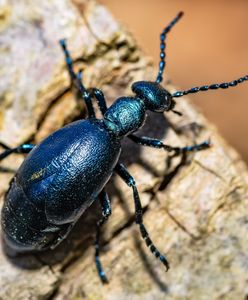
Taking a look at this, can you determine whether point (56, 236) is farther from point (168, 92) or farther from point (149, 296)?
point (168, 92)

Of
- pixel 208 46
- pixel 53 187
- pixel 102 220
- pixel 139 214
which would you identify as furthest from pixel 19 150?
pixel 208 46

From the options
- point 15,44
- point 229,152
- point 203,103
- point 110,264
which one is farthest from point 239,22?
point 110,264

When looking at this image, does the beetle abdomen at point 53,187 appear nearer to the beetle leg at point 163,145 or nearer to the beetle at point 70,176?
the beetle at point 70,176

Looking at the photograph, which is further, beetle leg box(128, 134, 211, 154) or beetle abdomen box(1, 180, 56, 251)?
beetle leg box(128, 134, 211, 154)

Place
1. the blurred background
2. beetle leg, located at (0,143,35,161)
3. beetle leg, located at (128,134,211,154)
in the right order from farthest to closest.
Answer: the blurred background < beetle leg, located at (128,134,211,154) < beetle leg, located at (0,143,35,161)

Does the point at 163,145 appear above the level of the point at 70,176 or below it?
below

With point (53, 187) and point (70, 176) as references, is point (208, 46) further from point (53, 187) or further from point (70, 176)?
point (53, 187)

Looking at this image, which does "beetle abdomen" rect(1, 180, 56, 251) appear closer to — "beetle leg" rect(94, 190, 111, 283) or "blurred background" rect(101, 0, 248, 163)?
"beetle leg" rect(94, 190, 111, 283)

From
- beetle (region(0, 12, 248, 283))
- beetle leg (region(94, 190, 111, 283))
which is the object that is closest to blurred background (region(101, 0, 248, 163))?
beetle (region(0, 12, 248, 283))
